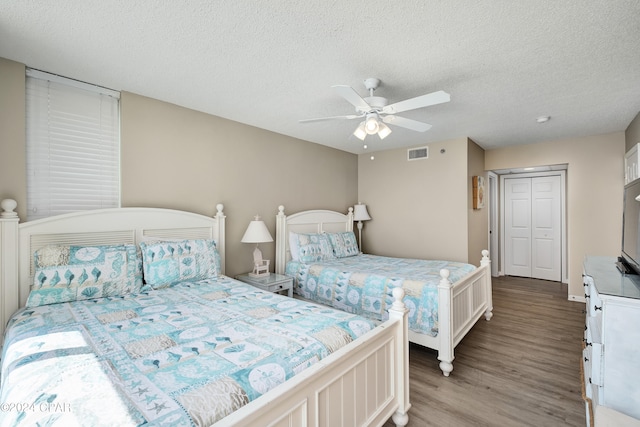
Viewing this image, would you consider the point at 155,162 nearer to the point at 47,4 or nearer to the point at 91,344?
the point at 47,4

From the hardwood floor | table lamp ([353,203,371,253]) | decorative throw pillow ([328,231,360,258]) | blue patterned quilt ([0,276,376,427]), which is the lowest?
the hardwood floor

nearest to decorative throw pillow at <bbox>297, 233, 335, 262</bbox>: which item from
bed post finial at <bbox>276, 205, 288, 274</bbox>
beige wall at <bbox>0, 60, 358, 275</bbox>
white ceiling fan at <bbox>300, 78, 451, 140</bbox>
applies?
bed post finial at <bbox>276, 205, 288, 274</bbox>

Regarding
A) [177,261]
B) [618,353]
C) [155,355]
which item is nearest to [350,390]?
[155,355]

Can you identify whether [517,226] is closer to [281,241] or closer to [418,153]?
[418,153]

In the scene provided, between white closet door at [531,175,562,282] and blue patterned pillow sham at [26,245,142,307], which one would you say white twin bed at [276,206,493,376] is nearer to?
blue patterned pillow sham at [26,245,142,307]

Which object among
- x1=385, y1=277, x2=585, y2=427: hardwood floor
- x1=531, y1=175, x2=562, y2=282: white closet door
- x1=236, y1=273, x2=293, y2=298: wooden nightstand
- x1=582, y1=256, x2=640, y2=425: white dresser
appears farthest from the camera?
x1=531, y1=175, x2=562, y2=282: white closet door

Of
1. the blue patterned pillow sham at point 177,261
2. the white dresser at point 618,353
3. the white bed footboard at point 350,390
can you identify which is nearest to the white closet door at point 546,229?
the white dresser at point 618,353

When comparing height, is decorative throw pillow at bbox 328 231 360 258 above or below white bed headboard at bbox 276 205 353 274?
below

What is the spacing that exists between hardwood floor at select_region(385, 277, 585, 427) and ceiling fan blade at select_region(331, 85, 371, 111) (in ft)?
7.23

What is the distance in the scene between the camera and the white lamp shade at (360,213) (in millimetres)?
5027

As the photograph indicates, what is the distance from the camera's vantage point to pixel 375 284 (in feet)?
9.68

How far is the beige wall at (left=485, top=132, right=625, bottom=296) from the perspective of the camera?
4.00m

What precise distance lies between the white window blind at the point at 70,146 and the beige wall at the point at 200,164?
9 centimetres

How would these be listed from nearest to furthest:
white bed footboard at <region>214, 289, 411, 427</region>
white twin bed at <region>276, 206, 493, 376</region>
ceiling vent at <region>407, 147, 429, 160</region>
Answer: white bed footboard at <region>214, 289, 411, 427</region>
white twin bed at <region>276, 206, 493, 376</region>
ceiling vent at <region>407, 147, 429, 160</region>
